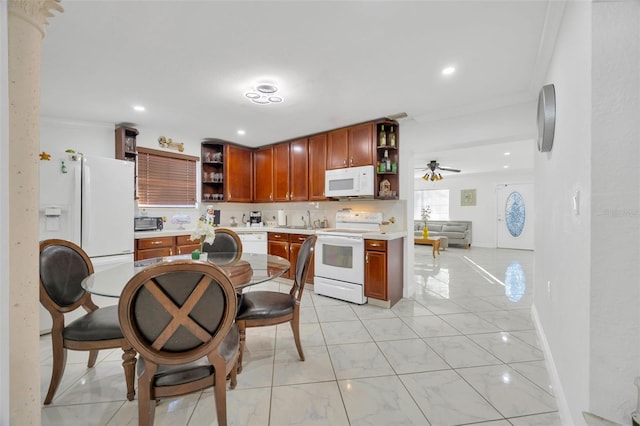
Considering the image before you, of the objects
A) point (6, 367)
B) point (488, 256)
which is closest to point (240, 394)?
point (6, 367)

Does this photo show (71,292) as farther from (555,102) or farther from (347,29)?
(555,102)

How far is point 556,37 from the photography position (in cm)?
185

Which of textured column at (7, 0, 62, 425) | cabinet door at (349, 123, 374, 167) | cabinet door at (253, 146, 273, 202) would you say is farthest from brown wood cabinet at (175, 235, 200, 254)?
textured column at (7, 0, 62, 425)

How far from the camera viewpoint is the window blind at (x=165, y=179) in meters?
4.10

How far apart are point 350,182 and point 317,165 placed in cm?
73

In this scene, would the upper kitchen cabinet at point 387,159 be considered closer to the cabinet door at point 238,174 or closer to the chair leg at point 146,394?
the cabinet door at point 238,174

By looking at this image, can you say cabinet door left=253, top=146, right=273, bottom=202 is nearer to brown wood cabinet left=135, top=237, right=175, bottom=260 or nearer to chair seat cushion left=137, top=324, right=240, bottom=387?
brown wood cabinet left=135, top=237, right=175, bottom=260

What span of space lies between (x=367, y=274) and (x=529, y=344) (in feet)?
5.47

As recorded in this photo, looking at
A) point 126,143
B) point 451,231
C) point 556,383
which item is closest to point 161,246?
point 126,143

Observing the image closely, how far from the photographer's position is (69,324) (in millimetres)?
1700

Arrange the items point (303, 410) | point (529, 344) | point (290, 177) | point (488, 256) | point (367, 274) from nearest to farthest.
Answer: point (303, 410), point (529, 344), point (367, 274), point (290, 177), point (488, 256)

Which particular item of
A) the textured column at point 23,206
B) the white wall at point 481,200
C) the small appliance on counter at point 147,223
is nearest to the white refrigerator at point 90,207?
the small appliance on counter at point 147,223

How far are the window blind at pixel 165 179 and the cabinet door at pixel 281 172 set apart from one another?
1337mm

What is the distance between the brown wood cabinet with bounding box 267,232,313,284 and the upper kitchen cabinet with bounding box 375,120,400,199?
1319mm
